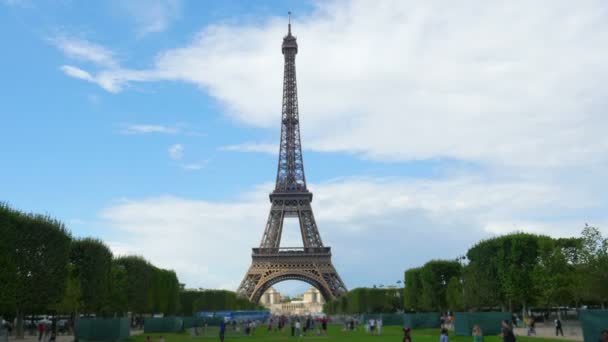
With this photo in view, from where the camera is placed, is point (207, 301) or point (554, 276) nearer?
point (554, 276)

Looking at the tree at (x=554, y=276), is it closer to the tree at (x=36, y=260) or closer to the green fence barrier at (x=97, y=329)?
the green fence barrier at (x=97, y=329)

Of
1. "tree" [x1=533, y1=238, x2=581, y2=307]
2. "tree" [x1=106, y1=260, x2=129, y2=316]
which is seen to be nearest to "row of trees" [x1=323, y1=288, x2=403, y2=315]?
"tree" [x1=533, y1=238, x2=581, y2=307]

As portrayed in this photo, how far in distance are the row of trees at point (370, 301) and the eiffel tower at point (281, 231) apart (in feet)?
8.37

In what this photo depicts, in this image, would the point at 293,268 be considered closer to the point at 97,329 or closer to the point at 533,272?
the point at 533,272

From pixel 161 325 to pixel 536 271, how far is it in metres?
36.5

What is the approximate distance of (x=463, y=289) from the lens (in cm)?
7181

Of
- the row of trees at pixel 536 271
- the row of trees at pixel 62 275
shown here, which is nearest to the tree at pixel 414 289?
the row of trees at pixel 536 271

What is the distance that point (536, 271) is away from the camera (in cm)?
5828

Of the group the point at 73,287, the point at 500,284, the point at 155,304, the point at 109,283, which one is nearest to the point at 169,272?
the point at 155,304

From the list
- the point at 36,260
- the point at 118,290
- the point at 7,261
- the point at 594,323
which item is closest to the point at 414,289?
the point at 118,290

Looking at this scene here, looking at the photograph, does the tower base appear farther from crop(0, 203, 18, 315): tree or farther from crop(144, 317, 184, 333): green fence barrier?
crop(0, 203, 18, 315): tree

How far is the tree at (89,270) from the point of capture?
2169 inches

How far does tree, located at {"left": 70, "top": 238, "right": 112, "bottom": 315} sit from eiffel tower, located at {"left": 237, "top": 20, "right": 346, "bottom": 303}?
42368 millimetres

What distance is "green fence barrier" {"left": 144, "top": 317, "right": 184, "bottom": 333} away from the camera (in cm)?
5581
